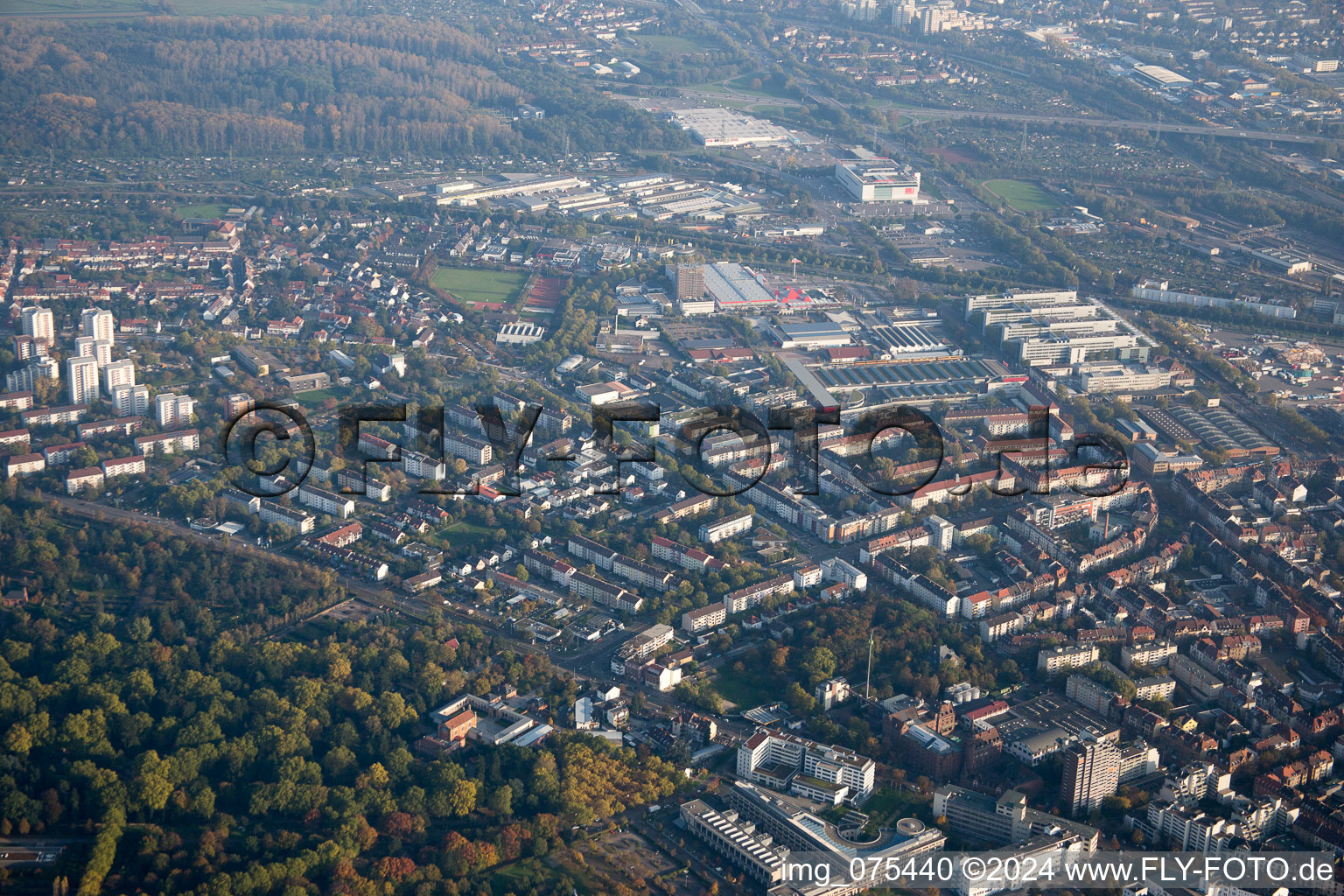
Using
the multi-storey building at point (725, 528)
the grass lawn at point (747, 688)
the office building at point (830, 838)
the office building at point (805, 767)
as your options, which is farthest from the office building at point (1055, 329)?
the office building at point (830, 838)

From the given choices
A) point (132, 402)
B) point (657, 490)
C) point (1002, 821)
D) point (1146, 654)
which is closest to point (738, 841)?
point (1002, 821)

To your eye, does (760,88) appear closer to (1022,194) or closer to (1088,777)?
(1022,194)

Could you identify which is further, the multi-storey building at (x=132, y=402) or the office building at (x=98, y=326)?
the office building at (x=98, y=326)

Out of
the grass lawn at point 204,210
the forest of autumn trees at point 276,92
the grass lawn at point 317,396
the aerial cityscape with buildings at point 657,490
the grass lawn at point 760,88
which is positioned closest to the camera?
the aerial cityscape with buildings at point 657,490

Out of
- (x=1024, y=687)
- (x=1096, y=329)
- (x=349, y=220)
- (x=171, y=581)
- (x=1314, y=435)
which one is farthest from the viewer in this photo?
(x=349, y=220)

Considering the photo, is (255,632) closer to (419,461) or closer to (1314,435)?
(419,461)

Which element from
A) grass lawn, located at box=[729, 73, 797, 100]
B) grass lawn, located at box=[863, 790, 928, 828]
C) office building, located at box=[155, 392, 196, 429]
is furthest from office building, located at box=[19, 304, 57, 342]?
A: grass lawn, located at box=[729, 73, 797, 100]

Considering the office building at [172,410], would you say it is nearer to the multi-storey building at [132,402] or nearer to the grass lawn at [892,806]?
the multi-storey building at [132,402]

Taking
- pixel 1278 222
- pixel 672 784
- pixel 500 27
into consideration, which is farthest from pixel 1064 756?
→ pixel 500 27
